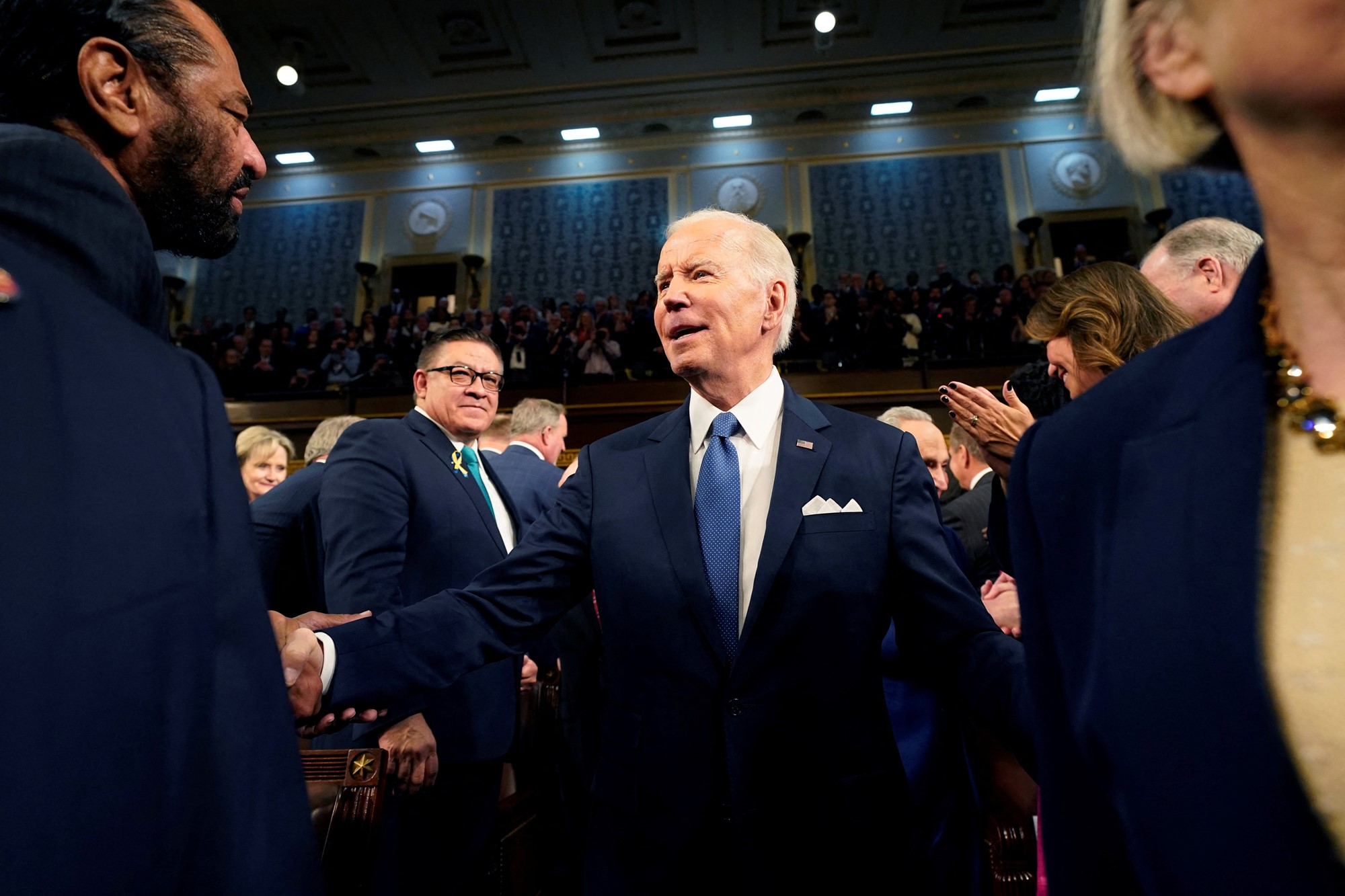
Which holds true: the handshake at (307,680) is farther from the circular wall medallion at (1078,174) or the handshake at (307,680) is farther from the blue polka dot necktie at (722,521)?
the circular wall medallion at (1078,174)

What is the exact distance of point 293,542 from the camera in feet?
8.74

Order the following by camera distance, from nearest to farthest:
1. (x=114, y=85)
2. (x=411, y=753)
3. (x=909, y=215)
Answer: (x=114, y=85)
(x=411, y=753)
(x=909, y=215)

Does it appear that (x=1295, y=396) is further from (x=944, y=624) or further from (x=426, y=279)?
(x=426, y=279)

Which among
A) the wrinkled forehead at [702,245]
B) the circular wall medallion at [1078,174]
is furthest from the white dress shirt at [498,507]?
the circular wall medallion at [1078,174]

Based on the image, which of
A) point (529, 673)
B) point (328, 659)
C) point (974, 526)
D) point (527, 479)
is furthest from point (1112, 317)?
point (527, 479)

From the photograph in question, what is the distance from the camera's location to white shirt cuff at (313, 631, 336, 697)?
3.60 ft

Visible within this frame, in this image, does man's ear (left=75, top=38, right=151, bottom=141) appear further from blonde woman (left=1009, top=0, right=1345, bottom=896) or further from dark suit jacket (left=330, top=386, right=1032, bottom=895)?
blonde woman (left=1009, top=0, right=1345, bottom=896)

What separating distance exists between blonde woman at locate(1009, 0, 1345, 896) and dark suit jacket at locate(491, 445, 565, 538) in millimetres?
2696

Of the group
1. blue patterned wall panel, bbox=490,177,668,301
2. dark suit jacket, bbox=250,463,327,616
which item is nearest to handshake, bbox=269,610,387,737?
dark suit jacket, bbox=250,463,327,616

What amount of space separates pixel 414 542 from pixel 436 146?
11.0 m

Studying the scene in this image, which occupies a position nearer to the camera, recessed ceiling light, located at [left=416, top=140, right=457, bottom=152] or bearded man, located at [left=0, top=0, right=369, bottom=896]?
bearded man, located at [left=0, top=0, right=369, bottom=896]

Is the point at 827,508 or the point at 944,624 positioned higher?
the point at 827,508

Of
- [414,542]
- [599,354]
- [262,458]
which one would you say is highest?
[599,354]

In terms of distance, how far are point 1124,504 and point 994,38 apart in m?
11.5
